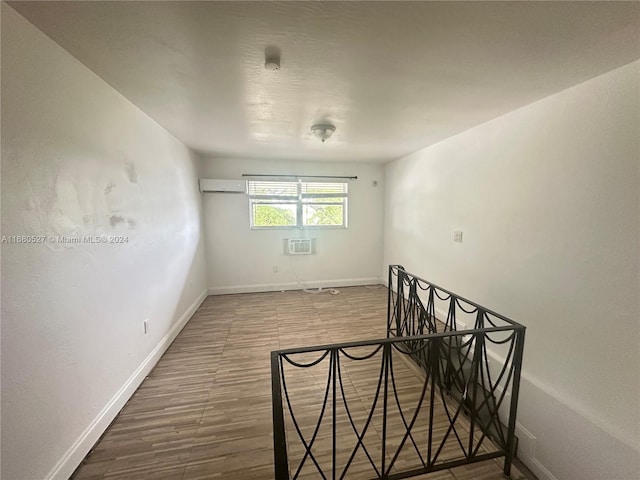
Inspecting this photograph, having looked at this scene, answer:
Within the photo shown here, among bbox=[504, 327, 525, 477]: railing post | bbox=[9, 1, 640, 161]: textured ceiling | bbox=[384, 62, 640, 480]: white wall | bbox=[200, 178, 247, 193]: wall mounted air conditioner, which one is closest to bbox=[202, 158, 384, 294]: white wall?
bbox=[200, 178, 247, 193]: wall mounted air conditioner

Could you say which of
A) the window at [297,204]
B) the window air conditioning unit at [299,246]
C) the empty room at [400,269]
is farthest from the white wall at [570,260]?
the window air conditioning unit at [299,246]

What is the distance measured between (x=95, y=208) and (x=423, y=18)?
2.07 meters

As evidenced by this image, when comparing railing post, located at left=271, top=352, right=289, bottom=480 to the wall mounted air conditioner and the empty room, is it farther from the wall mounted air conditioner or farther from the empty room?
the wall mounted air conditioner

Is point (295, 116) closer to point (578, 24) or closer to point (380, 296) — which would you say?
point (578, 24)

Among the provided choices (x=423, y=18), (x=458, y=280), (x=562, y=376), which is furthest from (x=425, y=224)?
(x=423, y=18)

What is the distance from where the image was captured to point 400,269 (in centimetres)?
265

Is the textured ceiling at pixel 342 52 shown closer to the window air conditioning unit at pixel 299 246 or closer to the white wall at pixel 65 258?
the white wall at pixel 65 258

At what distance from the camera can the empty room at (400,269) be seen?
111 cm

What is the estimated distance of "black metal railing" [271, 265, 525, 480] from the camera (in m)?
1.26

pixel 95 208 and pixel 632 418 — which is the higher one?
pixel 95 208

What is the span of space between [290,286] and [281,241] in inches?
33.0

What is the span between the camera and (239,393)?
6.64 feet

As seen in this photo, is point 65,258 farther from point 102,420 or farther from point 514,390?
point 514,390

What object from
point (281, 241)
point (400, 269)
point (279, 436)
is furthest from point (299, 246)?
point (279, 436)
